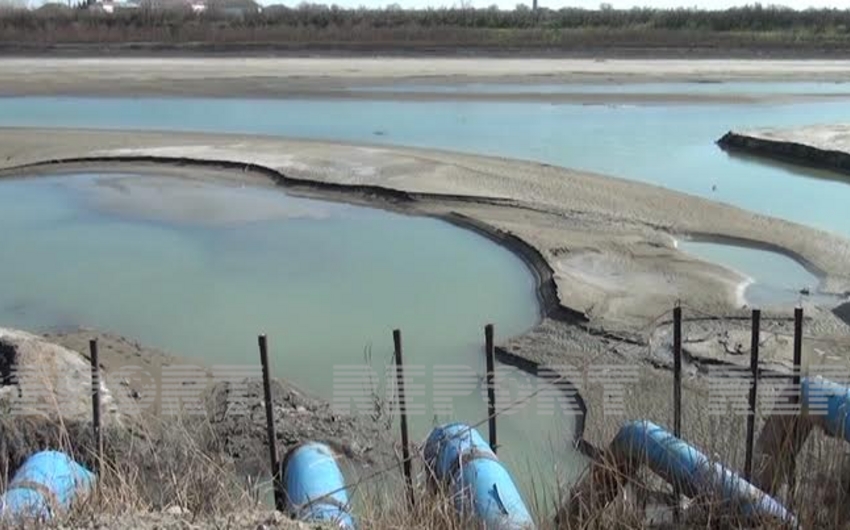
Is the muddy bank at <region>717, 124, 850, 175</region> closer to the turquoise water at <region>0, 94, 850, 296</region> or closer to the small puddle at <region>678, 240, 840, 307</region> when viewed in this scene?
the turquoise water at <region>0, 94, 850, 296</region>

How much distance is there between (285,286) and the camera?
1062 centimetres

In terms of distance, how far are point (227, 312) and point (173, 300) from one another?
0.74 meters

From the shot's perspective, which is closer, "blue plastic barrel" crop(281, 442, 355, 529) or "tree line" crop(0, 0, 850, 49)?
"blue plastic barrel" crop(281, 442, 355, 529)

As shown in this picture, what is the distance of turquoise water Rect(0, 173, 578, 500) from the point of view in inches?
328

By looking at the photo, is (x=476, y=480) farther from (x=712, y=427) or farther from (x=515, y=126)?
(x=515, y=126)

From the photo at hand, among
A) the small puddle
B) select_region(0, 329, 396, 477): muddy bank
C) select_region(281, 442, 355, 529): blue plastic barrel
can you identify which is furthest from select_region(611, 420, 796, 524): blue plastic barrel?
the small puddle

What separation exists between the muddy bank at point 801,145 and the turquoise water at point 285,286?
772cm

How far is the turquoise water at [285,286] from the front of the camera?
8344mm

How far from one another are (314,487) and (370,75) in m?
28.6

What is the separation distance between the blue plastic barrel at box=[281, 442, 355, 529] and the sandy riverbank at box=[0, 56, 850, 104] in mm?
21821

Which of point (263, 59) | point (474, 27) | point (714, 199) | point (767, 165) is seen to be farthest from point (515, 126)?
point (474, 27)

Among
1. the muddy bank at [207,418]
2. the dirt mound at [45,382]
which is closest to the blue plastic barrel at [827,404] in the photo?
the muddy bank at [207,418]

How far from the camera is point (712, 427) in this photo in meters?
4.77

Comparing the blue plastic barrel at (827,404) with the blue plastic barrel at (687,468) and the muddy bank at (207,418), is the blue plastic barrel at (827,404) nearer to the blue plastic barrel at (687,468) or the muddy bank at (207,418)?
the blue plastic barrel at (687,468)
